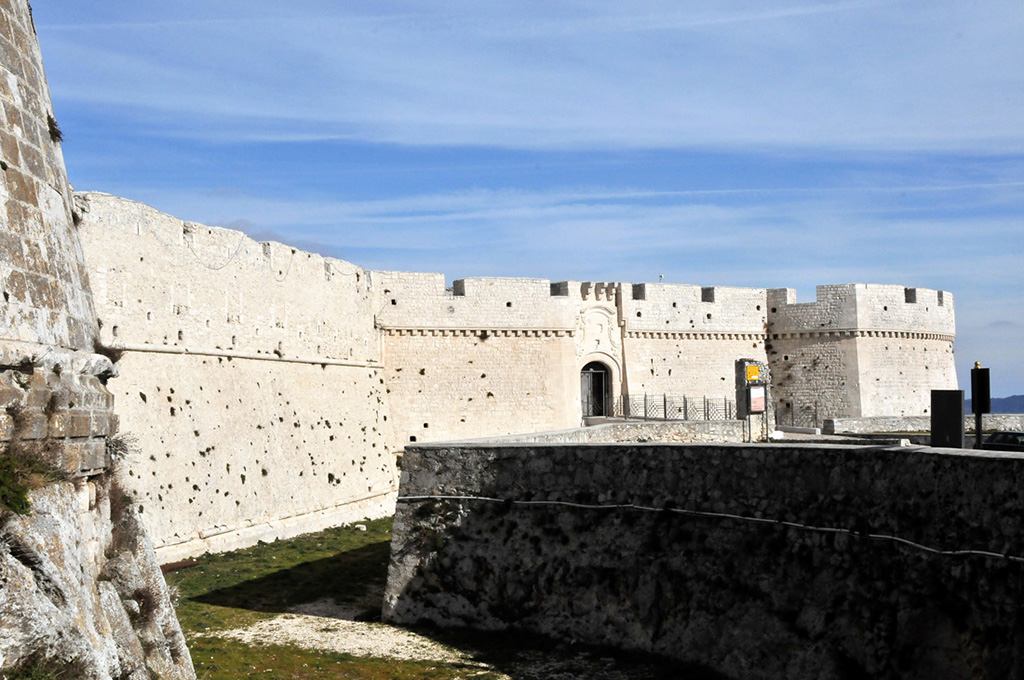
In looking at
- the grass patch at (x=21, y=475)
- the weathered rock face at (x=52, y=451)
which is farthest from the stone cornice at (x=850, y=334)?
the grass patch at (x=21, y=475)

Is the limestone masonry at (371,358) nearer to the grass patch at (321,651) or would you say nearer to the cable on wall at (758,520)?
the grass patch at (321,651)

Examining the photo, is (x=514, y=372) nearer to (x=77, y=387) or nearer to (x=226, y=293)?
(x=226, y=293)

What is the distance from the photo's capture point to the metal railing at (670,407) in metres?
26.7

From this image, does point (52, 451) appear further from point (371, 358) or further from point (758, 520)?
point (371, 358)

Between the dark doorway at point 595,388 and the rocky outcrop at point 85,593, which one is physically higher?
the dark doorway at point 595,388

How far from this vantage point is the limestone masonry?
15312 mm

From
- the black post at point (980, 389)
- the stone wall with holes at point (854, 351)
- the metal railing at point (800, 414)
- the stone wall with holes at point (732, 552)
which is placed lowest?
the stone wall with holes at point (732, 552)

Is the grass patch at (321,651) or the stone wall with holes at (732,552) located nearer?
the stone wall with holes at (732,552)

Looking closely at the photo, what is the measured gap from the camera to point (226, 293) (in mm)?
17266

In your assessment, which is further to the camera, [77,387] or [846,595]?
[846,595]

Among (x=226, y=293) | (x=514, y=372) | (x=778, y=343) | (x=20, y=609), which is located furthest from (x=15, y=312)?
(x=778, y=343)

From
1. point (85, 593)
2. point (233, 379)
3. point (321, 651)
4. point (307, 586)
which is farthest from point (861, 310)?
point (85, 593)

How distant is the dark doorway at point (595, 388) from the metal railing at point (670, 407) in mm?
414

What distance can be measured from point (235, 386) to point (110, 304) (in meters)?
3.43
